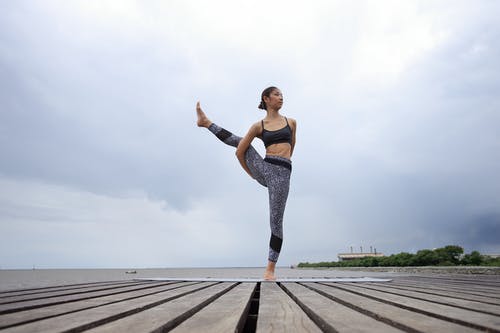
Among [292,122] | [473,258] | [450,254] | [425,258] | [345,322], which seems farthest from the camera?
[425,258]

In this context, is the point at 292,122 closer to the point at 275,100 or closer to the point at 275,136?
the point at 275,100

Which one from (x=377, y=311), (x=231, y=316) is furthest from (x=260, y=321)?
(x=377, y=311)

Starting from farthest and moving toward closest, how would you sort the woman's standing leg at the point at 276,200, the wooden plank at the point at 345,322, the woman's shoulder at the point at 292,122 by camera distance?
the woman's shoulder at the point at 292,122
the woman's standing leg at the point at 276,200
the wooden plank at the point at 345,322

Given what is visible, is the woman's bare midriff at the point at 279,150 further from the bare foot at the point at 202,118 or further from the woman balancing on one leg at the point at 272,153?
the bare foot at the point at 202,118

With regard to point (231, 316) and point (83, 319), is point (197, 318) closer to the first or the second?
point (231, 316)

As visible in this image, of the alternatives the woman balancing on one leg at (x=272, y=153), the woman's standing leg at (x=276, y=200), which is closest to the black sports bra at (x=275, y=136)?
the woman balancing on one leg at (x=272, y=153)

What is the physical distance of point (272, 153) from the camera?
5.66m

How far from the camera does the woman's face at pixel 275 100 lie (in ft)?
19.9

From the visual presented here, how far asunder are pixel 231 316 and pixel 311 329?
0.42 meters

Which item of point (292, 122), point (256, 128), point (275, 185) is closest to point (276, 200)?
point (275, 185)

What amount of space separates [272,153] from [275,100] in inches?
40.9

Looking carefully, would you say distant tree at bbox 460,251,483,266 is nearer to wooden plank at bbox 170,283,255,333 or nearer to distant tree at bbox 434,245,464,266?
distant tree at bbox 434,245,464,266

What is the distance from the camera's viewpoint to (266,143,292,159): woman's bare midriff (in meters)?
5.65

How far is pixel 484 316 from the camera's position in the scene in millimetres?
1466
